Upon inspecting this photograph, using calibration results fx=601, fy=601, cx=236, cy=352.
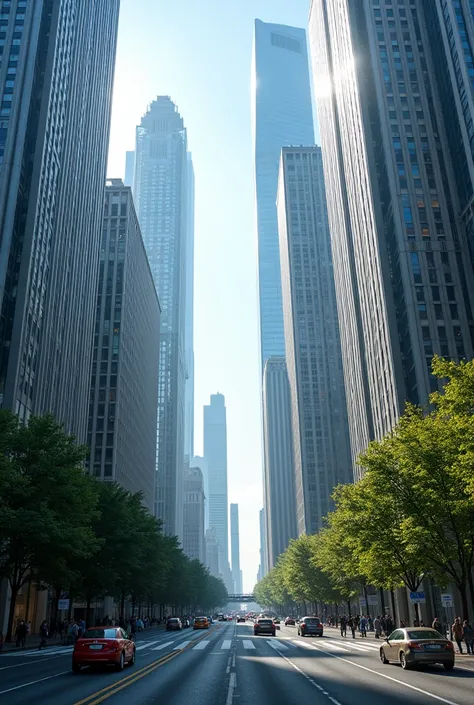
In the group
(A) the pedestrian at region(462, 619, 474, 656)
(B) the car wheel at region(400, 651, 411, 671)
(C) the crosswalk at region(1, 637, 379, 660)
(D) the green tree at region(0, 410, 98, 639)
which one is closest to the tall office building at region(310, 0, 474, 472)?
(C) the crosswalk at region(1, 637, 379, 660)

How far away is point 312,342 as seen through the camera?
174250 millimetres

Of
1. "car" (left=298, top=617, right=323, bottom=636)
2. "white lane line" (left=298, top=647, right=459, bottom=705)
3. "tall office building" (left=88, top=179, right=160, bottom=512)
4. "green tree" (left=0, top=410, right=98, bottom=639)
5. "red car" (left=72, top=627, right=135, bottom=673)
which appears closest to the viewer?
"white lane line" (left=298, top=647, right=459, bottom=705)

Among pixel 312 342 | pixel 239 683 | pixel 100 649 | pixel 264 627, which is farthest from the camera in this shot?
pixel 312 342

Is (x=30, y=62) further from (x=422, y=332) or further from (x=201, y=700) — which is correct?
(x=201, y=700)

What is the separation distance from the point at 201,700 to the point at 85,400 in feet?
258

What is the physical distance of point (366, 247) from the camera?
86500mm

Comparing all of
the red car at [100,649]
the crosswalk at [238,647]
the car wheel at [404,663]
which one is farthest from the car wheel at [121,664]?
the crosswalk at [238,647]

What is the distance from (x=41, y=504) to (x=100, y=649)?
15.4 meters

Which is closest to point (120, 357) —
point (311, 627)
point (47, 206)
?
point (47, 206)

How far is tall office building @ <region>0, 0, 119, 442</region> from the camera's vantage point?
63000mm

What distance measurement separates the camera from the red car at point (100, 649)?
21.8m

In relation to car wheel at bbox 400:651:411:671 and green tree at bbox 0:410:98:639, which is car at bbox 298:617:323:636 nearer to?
green tree at bbox 0:410:98:639

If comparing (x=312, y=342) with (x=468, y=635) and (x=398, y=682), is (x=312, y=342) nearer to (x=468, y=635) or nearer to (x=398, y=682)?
(x=468, y=635)

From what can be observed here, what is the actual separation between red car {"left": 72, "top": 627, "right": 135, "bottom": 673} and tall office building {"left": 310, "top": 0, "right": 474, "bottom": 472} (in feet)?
169
